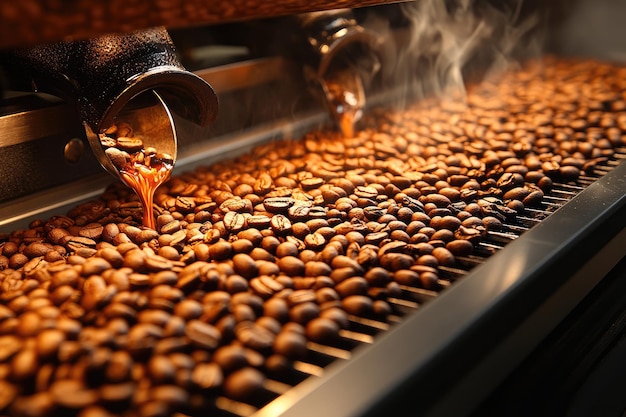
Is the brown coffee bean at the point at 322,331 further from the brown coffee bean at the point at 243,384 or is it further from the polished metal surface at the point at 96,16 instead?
the polished metal surface at the point at 96,16

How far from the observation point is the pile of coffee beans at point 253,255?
0.92 metres

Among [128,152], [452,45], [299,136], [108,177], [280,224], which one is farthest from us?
[452,45]

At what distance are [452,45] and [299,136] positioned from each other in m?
1.27

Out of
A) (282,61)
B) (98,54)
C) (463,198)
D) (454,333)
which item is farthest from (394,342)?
(282,61)

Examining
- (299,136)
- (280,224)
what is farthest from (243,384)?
(299,136)

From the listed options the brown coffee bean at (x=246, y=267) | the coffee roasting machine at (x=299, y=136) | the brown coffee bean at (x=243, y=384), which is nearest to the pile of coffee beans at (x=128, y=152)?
the coffee roasting machine at (x=299, y=136)

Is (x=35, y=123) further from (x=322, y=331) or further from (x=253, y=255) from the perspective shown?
(x=322, y=331)

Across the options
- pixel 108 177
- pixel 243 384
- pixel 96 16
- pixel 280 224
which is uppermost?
pixel 96 16

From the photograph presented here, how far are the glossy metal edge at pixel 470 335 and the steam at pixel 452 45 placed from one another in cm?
154

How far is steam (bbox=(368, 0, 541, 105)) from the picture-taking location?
2.80 meters

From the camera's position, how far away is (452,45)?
121 inches

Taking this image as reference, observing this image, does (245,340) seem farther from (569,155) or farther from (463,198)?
(569,155)

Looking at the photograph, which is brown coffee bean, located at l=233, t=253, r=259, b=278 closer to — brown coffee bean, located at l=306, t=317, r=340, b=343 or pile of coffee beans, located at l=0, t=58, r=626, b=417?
pile of coffee beans, located at l=0, t=58, r=626, b=417

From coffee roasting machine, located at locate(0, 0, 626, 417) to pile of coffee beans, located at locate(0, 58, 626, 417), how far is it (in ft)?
0.20
